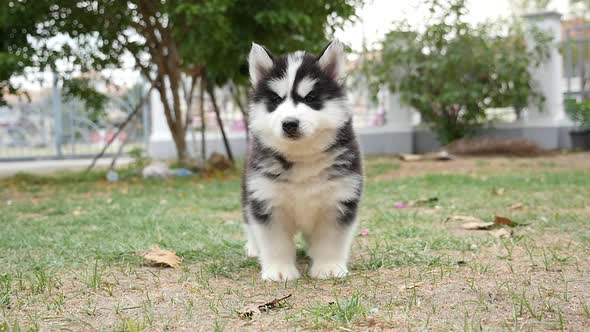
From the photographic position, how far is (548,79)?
1463cm

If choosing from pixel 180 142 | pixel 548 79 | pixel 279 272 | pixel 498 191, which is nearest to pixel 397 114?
pixel 548 79

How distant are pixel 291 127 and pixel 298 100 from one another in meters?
0.21

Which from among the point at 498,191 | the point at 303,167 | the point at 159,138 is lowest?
the point at 498,191

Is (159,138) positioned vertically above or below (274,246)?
above

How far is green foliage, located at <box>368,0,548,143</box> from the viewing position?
14.0m

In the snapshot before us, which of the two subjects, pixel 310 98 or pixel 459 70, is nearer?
pixel 310 98

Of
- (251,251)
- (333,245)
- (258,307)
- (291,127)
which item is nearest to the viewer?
(258,307)

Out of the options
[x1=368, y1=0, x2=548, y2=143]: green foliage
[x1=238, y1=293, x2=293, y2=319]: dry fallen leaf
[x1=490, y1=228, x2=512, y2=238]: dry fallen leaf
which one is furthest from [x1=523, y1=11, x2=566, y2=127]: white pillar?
[x1=238, y1=293, x2=293, y2=319]: dry fallen leaf

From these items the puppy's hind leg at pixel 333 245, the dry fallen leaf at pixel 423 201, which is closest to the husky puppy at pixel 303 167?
the puppy's hind leg at pixel 333 245

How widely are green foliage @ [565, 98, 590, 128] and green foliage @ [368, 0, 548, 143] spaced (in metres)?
0.65

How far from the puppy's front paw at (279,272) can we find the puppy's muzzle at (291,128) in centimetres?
72

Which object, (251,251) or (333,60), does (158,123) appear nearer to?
(251,251)

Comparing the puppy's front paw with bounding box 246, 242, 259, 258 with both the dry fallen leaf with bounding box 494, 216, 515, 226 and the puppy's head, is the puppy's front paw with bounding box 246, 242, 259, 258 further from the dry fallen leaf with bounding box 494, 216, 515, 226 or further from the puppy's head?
the dry fallen leaf with bounding box 494, 216, 515, 226

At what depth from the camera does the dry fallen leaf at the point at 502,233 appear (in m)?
4.33
